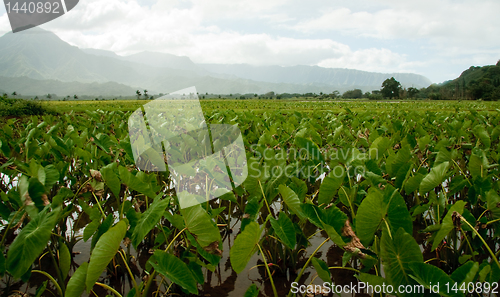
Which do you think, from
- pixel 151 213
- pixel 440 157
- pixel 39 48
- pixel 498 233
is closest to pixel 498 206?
pixel 498 233

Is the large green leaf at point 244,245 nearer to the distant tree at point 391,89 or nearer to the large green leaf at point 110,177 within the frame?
the large green leaf at point 110,177

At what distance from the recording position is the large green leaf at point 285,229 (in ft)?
3.41

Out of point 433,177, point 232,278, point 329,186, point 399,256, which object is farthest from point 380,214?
point 232,278

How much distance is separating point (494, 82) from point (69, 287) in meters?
49.6

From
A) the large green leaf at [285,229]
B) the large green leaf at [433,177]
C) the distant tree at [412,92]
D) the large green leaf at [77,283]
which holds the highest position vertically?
the distant tree at [412,92]

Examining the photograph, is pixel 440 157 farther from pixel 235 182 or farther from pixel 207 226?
pixel 207 226

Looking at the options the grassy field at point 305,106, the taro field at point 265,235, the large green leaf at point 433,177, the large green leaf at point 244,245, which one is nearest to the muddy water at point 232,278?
the taro field at point 265,235

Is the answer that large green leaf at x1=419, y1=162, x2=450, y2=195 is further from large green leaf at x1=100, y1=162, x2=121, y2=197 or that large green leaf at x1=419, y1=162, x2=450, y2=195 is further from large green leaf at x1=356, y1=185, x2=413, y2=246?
large green leaf at x1=100, y1=162, x2=121, y2=197

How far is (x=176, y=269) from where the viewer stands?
0.90 metres

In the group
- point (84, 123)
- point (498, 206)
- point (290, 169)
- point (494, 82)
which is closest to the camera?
point (498, 206)

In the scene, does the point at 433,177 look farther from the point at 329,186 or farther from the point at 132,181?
the point at 132,181

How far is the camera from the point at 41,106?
8.88 meters

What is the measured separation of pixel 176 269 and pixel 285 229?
1.35 ft

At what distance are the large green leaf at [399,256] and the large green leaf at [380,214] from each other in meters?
0.07
